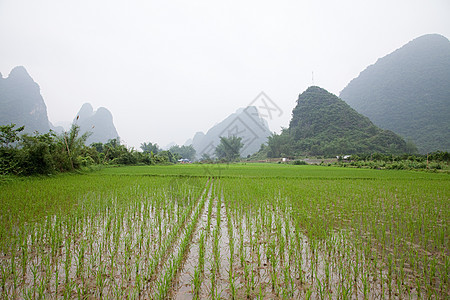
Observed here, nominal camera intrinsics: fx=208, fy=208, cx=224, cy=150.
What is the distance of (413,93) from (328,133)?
36793mm

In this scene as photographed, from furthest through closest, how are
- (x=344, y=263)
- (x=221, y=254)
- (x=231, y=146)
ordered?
(x=231, y=146), (x=221, y=254), (x=344, y=263)

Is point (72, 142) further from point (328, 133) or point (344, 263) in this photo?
point (328, 133)

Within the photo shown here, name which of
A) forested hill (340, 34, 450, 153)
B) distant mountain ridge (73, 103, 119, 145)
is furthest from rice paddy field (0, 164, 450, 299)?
distant mountain ridge (73, 103, 119, 145)

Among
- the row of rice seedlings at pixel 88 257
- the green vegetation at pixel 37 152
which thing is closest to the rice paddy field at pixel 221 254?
the row of rice seedlings at pixel 88 257

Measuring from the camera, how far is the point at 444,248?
8.02ft

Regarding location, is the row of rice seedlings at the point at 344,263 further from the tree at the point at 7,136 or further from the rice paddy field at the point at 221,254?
the tree at the point at 7,136

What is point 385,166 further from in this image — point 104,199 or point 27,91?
point 27,91

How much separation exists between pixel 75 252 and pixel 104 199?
2543 millimetres

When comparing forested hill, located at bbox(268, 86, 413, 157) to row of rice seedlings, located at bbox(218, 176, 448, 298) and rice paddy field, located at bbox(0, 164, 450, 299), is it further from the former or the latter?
row of rice seedlings, located at bbox(218, 176, 448, 298)

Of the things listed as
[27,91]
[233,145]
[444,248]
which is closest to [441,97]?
[233,145]

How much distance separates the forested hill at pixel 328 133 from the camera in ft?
117

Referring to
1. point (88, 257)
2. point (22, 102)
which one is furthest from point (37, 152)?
point (22, 102)

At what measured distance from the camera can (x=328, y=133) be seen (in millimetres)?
42875

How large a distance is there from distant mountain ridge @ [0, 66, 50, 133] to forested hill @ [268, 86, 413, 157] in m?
57.5
